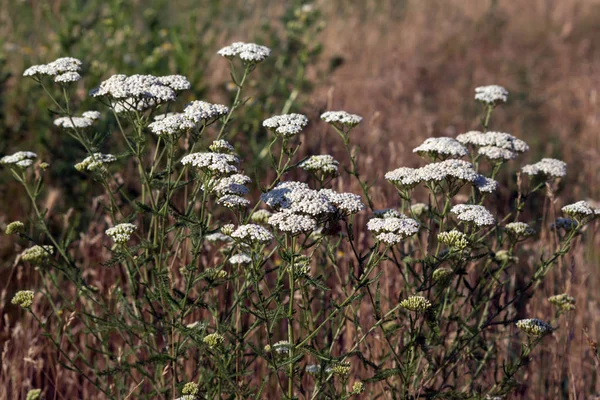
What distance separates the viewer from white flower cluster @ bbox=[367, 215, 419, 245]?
8.84ft

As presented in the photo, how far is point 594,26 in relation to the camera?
12445mm

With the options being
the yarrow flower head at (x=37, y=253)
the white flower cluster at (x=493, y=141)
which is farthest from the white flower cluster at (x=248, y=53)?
the yarrow flower head at (x=37, y=253)

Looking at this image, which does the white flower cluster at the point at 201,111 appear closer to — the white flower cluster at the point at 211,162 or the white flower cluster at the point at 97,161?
the white flower cluster at the point at 211,162

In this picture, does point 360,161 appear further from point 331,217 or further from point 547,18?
point 547,18

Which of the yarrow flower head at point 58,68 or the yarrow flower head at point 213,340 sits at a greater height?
the yarrow flower head at point 58,68

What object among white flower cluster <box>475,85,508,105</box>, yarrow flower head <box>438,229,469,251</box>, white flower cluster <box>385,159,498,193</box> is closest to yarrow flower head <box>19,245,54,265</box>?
white flower cluster <box>385,159,498,193</box>

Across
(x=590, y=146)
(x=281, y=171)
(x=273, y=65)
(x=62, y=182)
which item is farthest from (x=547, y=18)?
(x=281, y=171)

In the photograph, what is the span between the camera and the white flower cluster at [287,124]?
2.96 meters

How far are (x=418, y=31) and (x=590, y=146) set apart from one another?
450cm

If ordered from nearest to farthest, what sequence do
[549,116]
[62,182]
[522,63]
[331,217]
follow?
[331,217] → [62,182] → [549,116] → [522,63]

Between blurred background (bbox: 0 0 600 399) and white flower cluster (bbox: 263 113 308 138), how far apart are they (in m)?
0.63

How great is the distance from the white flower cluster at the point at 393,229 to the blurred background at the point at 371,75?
0.70 meters

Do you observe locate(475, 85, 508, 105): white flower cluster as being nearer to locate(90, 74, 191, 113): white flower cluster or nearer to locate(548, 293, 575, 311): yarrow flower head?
locate(548, 293, 575, 311): yarrow flower head

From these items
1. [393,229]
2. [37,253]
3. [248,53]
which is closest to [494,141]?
[393,229]
